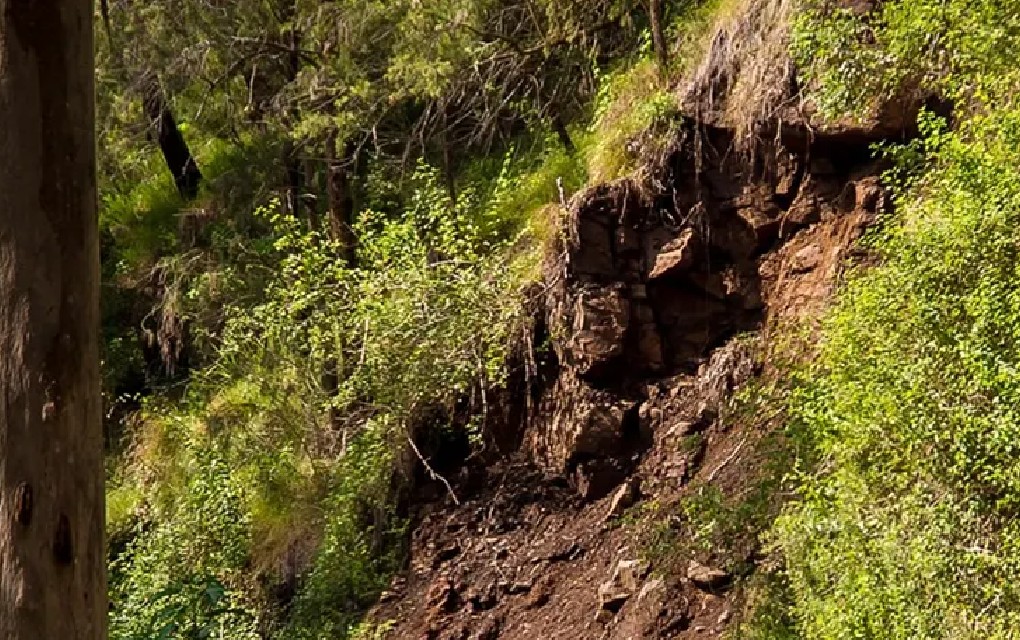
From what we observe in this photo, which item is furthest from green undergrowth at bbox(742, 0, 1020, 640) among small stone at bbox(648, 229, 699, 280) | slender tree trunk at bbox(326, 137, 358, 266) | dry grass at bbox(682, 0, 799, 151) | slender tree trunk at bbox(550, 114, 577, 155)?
slender tree trunk at bbox(326, 137, 358, 266)

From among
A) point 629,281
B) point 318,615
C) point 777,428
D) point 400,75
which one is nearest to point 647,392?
point 629,281

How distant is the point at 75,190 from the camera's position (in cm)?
262

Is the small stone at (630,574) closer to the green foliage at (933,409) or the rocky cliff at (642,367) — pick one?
the rocky cliff at (642,367)

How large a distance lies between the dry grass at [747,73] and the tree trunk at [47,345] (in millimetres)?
6154

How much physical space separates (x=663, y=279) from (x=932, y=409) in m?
4.13

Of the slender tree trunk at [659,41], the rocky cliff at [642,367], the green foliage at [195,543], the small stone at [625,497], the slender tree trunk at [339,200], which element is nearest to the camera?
the rocky cliff at [642,367]

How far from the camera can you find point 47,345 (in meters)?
2.53

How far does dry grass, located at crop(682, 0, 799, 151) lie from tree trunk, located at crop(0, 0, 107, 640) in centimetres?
615

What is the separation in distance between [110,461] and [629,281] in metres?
8.84

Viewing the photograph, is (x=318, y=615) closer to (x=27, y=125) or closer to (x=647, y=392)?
(x=647, y=392)

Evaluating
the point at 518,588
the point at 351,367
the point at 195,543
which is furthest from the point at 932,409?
the point at 195,543

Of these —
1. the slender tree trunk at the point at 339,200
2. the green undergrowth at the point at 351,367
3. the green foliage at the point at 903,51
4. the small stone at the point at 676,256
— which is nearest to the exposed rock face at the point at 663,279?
the small stone at the point at 676,256

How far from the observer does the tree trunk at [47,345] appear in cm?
248

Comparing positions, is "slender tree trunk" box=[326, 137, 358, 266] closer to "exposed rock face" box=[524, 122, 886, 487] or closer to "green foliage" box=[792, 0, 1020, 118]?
"exposed rock face" box=[524, 122, 886, 487]
